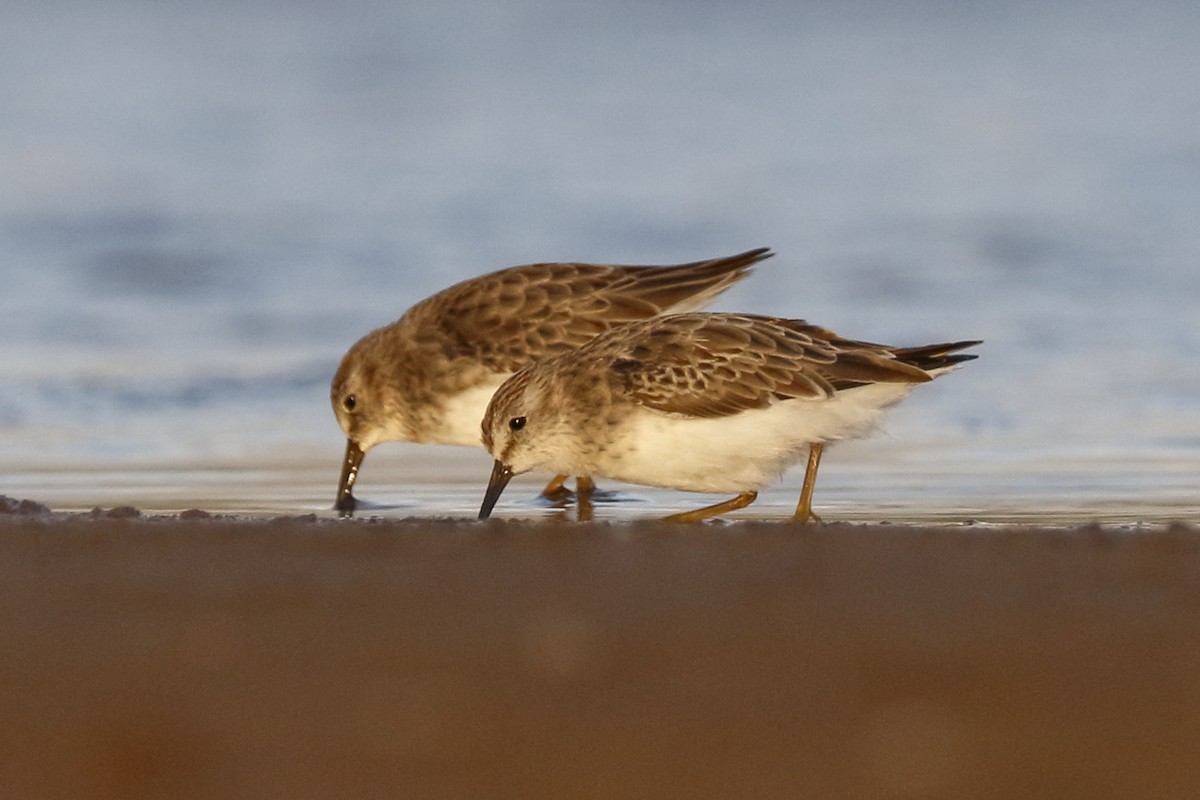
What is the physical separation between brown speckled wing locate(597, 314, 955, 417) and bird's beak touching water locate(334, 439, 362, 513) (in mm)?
1131

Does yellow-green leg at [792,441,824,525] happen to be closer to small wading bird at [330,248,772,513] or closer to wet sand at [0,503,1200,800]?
small wading bird at [330,248,772,513]

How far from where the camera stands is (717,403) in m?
6.37

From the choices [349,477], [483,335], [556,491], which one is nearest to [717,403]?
[556,491]

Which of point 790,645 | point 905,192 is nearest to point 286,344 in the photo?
point 905,192

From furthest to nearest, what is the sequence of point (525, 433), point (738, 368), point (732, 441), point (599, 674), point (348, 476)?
point (348, 476), point (525, 433), point (738, 368), point (732, 441), point (599, 674)

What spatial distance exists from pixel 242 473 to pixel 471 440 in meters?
0.92

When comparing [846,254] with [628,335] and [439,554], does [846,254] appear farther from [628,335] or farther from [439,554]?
[439,554]

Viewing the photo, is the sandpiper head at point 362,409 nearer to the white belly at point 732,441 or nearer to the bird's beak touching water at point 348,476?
the bird's beak touching water at point 348,476

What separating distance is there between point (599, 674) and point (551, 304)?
4759 millimetres

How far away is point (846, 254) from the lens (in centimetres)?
1222

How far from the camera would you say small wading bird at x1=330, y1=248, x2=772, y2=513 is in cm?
824

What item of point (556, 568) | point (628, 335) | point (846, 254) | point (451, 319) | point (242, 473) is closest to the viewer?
point (556, 568)

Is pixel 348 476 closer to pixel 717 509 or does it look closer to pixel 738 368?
pixel 717 509

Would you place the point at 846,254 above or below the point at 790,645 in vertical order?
above
